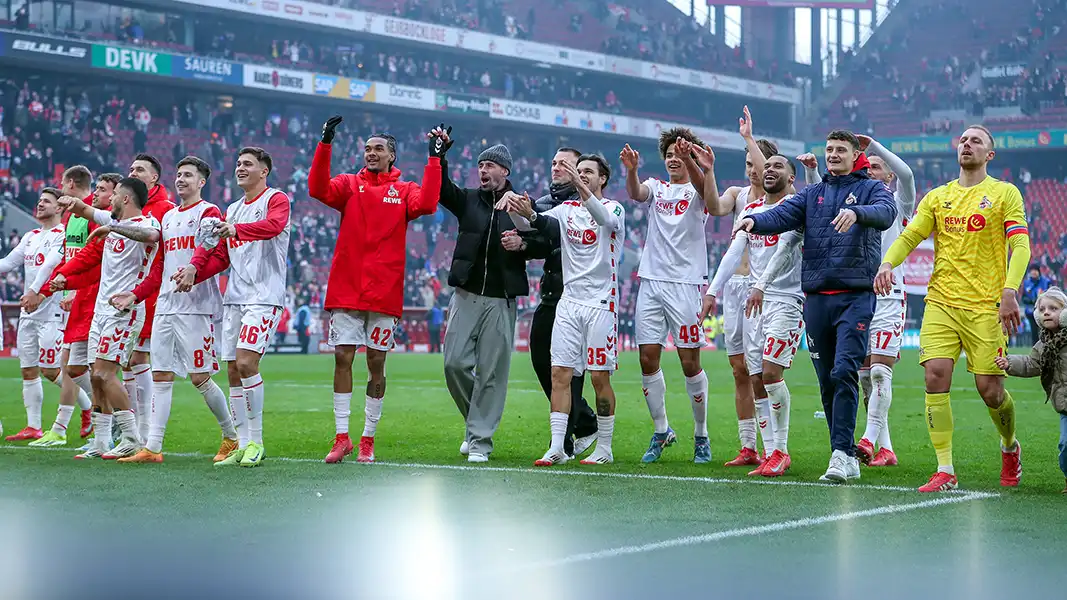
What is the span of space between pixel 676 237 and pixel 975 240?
2574 millimetres

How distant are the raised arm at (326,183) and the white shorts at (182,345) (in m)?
1.31

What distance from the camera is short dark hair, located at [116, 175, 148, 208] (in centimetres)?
992

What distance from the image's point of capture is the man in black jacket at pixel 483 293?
388 inches

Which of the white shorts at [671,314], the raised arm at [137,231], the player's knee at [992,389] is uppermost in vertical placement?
the raised arm at [137,231]

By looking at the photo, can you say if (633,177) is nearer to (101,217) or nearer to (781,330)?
(781,330)

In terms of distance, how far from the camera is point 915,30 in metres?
66.4

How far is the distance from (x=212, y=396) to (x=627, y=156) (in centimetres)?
357

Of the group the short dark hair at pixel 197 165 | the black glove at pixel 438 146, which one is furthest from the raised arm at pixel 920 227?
the short dark hair at pixel 197 165

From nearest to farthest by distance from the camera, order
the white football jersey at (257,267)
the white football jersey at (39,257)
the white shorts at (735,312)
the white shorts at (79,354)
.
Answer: the white football jersey at (257,267)
the white shorts at (735,312)
the white shorts at (79,354)
the white football jersey at (39,257)

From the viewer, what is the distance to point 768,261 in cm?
931

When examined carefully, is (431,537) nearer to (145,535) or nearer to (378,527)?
(378,527)

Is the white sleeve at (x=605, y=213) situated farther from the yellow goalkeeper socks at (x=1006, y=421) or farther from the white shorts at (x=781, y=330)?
the yellow goalkeeper socks at (x=1006, y=421)

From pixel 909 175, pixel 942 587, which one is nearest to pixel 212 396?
pixel 909 175

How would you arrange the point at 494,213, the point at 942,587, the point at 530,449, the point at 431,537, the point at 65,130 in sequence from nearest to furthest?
the point at 942,587 < the point at 431,537 < the point at 494,213 < the point at 530,449 < the point at 65,130
